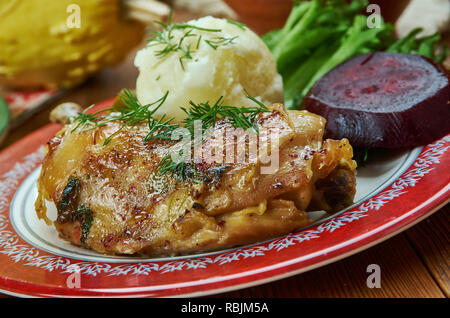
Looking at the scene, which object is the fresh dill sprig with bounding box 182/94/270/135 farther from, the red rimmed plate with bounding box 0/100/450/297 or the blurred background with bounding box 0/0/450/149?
the blurred background with bounding box 0/0/450/149

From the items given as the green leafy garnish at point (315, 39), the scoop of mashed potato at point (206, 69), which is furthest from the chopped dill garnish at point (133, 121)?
the green leafy garnish at point (315, 39)

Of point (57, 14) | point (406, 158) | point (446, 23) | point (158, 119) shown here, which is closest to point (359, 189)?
point (406, 158)

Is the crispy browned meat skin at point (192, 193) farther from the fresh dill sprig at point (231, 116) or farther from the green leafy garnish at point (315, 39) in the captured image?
the green leafy garnish at point (315, 39)

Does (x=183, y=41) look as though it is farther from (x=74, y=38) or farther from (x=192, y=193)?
(x=74, y=38)

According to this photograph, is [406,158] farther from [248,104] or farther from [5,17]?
[5,17]

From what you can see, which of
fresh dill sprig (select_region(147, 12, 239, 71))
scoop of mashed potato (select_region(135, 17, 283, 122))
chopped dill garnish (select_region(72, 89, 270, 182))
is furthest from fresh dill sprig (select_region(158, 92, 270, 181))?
fresh dill sprig (select_region(147, 12, 239, 71))

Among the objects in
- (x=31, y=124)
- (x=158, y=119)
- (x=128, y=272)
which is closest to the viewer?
(x=128, y=272)

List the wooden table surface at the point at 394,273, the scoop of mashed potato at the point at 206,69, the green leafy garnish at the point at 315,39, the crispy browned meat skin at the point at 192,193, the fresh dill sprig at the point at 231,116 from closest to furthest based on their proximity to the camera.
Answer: the wooden table surface at the point at 394,273 < the crispy browned meat skin at the point at 192,193 < the fresh dill sprig at the point at 231,116 < the scoop of mashed potato at the point at 206,69 < the green leafy garnish at the point at 315,39
